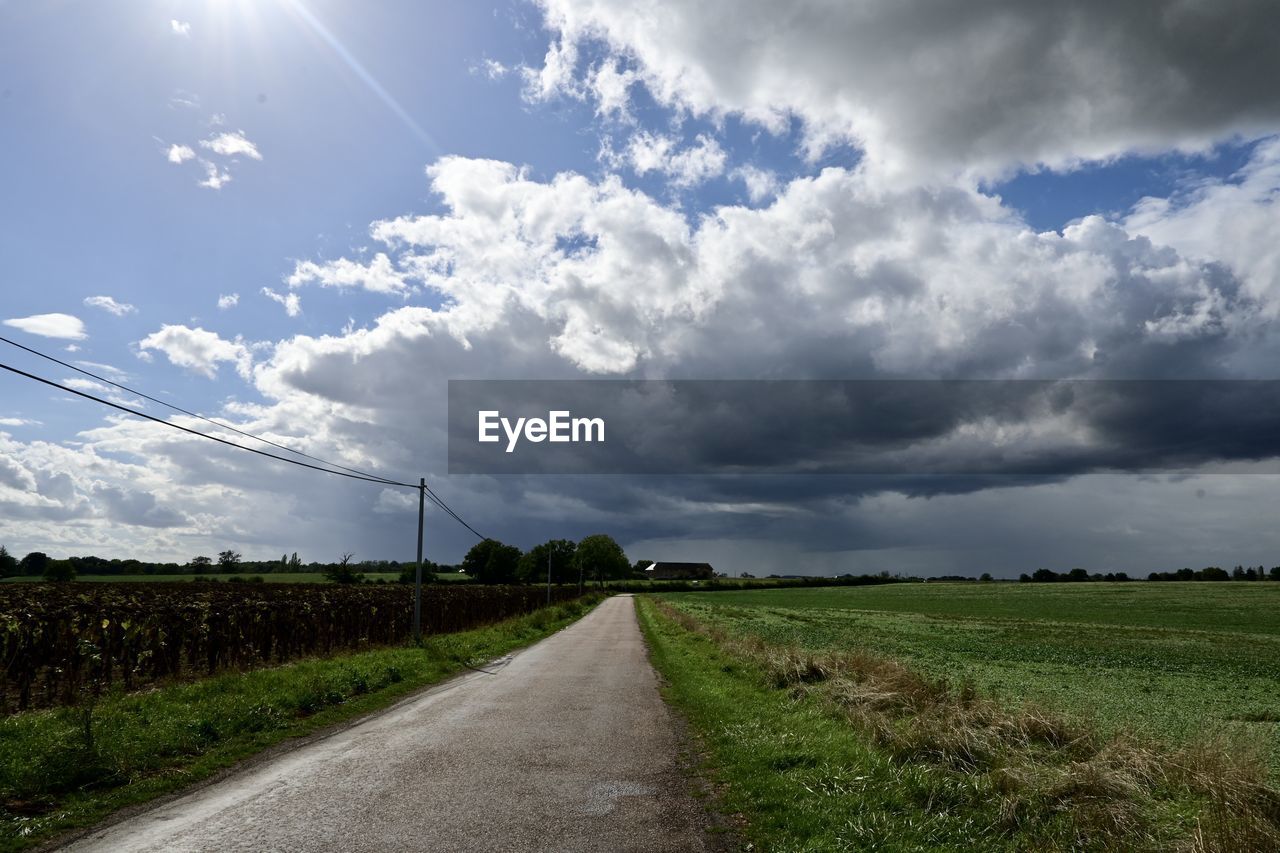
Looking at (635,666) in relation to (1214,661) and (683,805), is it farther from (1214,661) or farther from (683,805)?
(1214,661)

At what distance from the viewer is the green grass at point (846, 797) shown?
284 inches

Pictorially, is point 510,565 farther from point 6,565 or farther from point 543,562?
point 6,565

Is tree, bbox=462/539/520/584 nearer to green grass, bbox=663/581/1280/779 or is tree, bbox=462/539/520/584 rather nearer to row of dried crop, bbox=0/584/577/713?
green grass, bbox=663/581/1280/779

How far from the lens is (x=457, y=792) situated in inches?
351

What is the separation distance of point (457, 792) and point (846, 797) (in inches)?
177

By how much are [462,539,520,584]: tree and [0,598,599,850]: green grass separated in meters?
162

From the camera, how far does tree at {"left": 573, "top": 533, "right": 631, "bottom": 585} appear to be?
177 m

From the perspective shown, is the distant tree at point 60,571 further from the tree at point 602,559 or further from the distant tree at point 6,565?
the tree at point 602,559

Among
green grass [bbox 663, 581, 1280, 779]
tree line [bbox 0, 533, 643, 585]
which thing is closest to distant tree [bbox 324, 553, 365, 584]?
tree line [bbox 0, 533, 643, 585]

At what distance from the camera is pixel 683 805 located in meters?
8.50

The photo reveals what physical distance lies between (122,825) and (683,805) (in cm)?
603

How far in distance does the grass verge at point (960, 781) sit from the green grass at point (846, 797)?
0.07 feet

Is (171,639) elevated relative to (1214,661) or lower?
elevated

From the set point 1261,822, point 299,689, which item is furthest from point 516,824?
point 299,689
